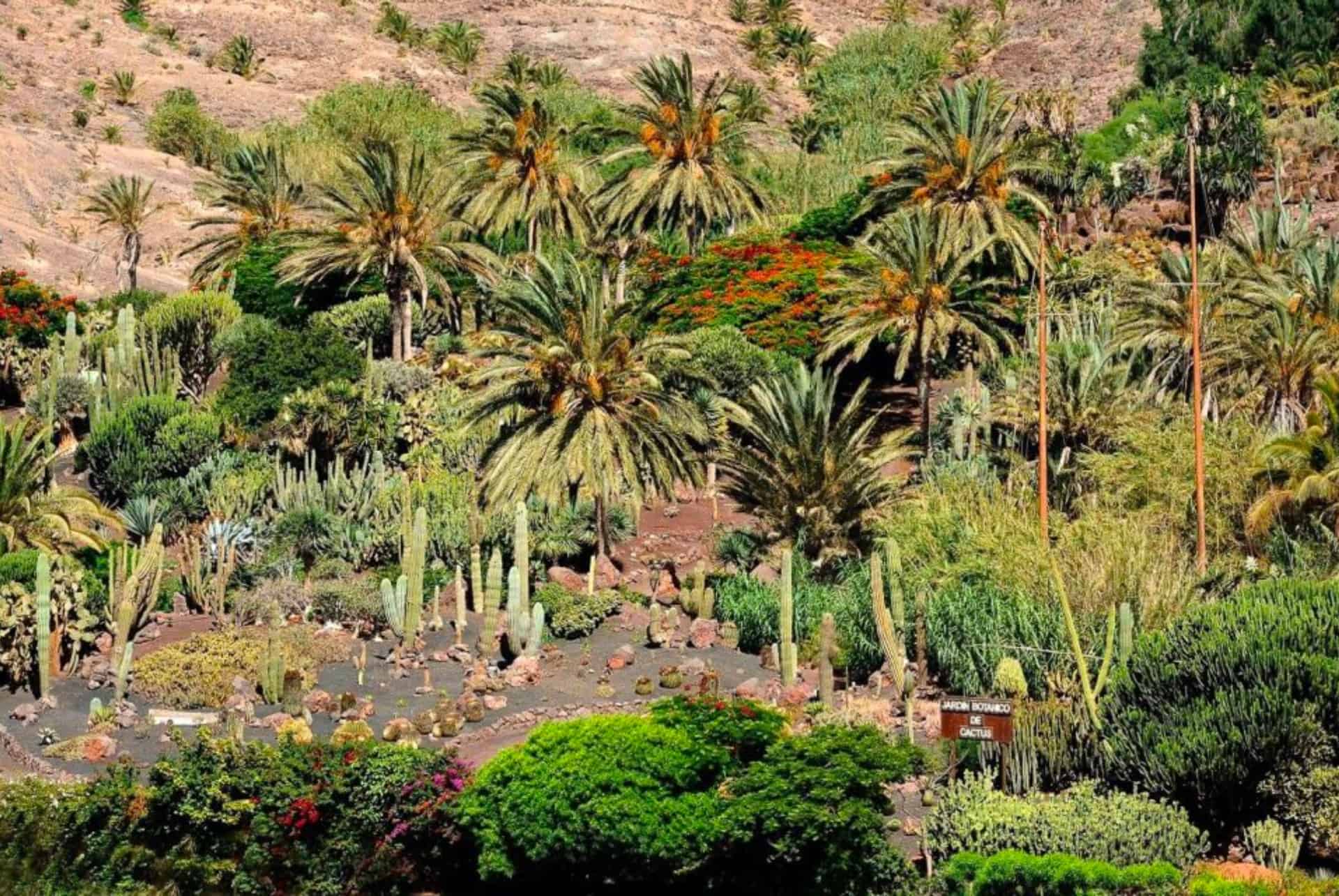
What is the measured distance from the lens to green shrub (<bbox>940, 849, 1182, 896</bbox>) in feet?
61.8

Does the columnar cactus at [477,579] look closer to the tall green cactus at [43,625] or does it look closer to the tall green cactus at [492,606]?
the tall green cactus at [492,606]

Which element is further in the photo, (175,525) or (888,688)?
(175,525)

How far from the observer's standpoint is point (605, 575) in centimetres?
3291

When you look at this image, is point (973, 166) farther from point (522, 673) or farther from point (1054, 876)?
point (1054, 876)

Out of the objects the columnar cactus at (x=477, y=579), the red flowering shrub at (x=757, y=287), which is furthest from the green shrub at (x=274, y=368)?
the columnar cactus at (x=477, y=579)

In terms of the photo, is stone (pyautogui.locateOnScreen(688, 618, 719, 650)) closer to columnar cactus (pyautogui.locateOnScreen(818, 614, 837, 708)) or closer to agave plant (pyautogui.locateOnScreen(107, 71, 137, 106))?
columnar cactus (pyautogui.locateOnScreen(818, 614, 837, 708))

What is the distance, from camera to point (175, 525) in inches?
1398

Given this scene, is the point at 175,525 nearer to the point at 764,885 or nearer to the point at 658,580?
the point at 658,580

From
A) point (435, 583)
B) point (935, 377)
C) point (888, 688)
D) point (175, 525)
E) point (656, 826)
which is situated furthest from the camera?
point (935, 377)

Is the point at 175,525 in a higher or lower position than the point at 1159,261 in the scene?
lower

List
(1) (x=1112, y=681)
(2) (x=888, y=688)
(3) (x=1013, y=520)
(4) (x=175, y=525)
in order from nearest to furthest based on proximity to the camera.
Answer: (1) (x=1112, y=681), (2) (x=888, y=688), (3) (x=1013, y=520), (4) (x=175, y=525)

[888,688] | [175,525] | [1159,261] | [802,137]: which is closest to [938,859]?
[888,688]

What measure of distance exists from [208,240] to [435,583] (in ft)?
70.5

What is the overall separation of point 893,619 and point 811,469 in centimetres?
412
